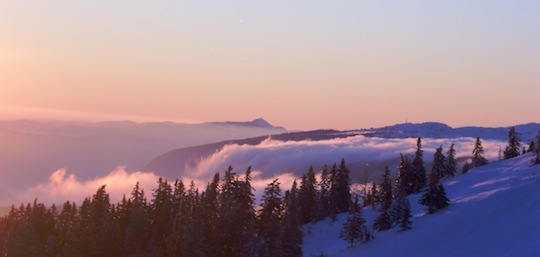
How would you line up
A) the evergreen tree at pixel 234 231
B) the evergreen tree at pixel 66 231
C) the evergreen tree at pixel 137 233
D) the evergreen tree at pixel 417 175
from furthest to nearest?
the evergreen tree at pixel 417 175, the evergreen tree at pixel 137 233, the evergreen tree at pixel 66 231, the evergreen tree at pixel 234 231

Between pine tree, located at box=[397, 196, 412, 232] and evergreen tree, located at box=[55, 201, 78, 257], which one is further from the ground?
pine tree, located at box=[397, 196, 412, 232]

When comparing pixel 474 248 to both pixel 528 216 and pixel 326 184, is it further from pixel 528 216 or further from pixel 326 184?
pixel 326 184

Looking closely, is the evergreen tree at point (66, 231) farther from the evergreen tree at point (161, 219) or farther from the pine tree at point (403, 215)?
the pine tree at point (403, 215)

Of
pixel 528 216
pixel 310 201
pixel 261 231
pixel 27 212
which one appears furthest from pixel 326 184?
pixel 528 216

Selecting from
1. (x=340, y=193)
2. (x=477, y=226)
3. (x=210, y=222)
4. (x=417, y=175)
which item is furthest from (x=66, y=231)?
(x=417, y=175)

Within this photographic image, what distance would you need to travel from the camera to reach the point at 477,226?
49.8 meters

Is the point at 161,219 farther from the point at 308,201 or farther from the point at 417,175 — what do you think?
the point at 417,175

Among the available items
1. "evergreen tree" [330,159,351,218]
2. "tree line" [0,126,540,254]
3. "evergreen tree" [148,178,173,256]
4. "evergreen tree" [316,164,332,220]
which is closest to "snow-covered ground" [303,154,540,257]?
"tree line" [0,126,540,254]

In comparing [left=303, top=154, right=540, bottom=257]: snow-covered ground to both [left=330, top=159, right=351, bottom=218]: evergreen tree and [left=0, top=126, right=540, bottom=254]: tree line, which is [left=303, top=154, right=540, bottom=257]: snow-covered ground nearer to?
[left=0, top=126, right=540, bottom=254]: tree line

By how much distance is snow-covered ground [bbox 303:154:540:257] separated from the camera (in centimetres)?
4241

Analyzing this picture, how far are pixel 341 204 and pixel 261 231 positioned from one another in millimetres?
35616

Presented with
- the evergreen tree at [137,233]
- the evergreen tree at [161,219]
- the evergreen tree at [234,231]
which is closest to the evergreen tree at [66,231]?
the evergreen tree at [137,233]

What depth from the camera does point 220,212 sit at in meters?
62.2

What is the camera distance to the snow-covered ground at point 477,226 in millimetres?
42406
